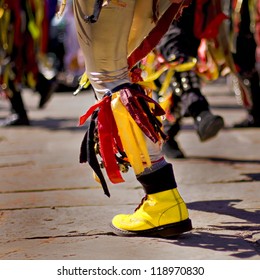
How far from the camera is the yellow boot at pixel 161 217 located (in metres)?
2.96

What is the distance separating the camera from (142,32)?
3.06 meters

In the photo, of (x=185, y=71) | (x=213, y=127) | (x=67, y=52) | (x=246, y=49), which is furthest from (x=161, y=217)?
(x=67, y=52)

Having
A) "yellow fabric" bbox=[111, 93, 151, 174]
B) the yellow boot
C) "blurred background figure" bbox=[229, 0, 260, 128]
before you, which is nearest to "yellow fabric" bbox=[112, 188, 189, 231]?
the yellow boot

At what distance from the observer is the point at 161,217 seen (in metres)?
2.96

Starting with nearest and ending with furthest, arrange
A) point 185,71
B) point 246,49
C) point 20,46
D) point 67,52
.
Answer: point 185,71, point 246,49, point 20,46, point 67,52

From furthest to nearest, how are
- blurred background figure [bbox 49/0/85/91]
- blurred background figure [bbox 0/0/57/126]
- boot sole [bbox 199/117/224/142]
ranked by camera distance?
blurred background figure [bbox 49/0/85/91], blurred background figure [bbox 0/0/57/126], boot sole [bbox 199/117/224/142]

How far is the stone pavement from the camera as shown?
283cm

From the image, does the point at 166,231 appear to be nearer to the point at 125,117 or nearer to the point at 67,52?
the point at 125,117

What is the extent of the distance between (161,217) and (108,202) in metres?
0.65

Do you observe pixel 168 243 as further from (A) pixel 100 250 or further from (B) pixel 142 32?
(B) pixel 142 32

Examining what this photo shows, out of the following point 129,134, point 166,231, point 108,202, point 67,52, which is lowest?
point 67,52

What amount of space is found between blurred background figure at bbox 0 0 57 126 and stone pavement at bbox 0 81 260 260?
0.75 meters

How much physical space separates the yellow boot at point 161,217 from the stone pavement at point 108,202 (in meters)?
0.04

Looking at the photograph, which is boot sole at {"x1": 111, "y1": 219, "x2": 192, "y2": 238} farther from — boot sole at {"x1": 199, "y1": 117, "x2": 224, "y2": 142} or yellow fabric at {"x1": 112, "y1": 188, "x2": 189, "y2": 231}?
boot sole at {"x1": 199, "y1": 117, "x2": 224, "y2": 142}
